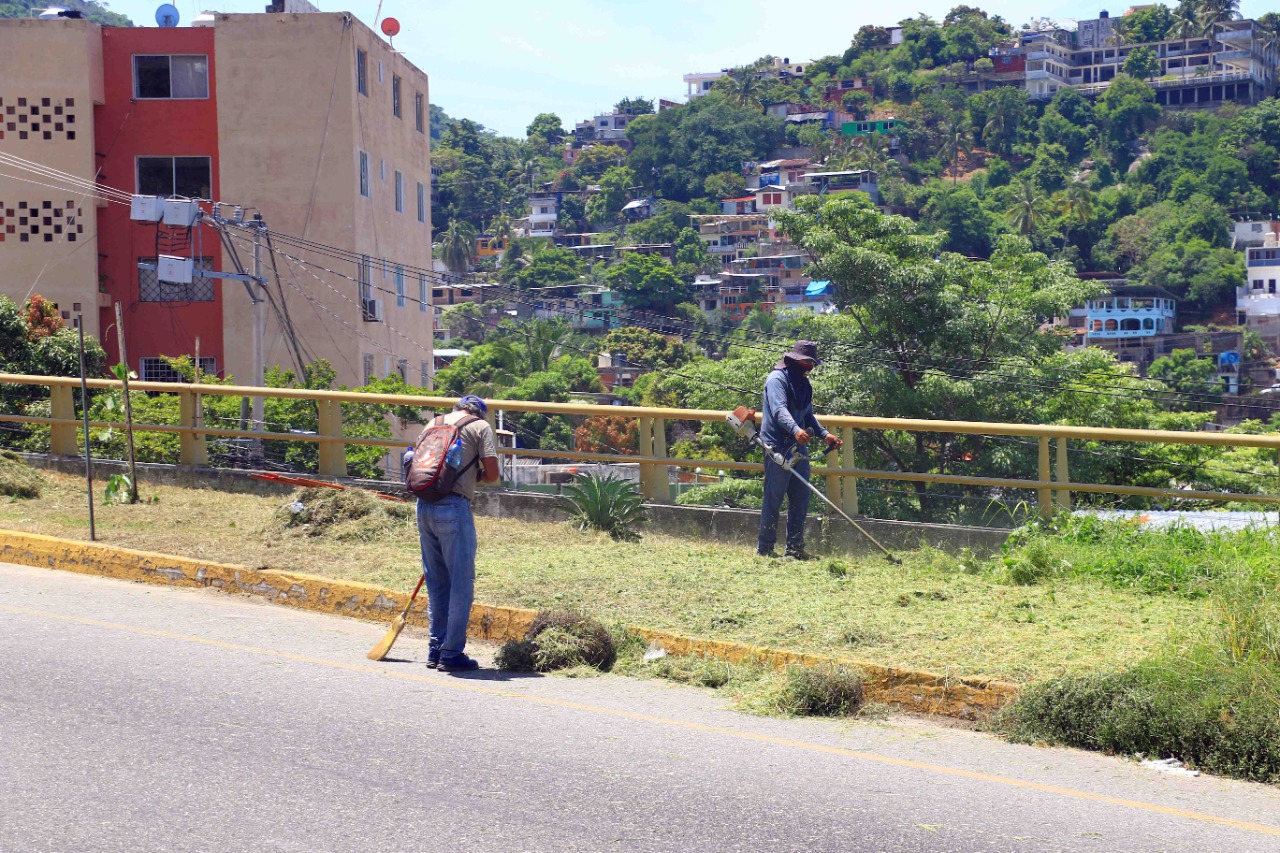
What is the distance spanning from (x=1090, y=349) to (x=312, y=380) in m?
19.3

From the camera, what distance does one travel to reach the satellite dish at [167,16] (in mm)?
41344

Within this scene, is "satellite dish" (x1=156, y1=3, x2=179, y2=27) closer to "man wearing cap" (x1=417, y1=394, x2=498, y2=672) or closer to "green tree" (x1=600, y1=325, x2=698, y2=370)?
"man wearing cap" (x1=417, y1=394, x2=498, y2=672)

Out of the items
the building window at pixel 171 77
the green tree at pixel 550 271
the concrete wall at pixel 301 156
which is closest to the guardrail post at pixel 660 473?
the concrete wall at pixel 301 156

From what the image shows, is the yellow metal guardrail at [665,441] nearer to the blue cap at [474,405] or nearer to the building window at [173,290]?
the blue cap at [474,405]

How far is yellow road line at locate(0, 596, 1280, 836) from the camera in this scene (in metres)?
5.93

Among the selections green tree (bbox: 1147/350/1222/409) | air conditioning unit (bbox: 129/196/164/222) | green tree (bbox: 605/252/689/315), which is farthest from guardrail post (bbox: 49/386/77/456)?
green tree (bbox: 605/252/689/315)

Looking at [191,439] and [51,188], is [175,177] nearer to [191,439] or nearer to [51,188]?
[51,188]

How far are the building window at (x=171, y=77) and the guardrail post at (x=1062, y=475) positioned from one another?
3377cm

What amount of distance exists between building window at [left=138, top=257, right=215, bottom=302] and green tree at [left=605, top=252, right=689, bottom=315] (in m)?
120

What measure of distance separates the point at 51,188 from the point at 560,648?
34.8 meters

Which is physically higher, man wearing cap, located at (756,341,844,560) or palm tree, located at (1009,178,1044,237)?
palm tree, located at (1009,178,1044,237)

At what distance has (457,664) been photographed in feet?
27.9

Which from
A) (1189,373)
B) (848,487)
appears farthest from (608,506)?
(1189,373)

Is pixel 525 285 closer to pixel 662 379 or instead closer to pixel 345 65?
pixel 662 379
